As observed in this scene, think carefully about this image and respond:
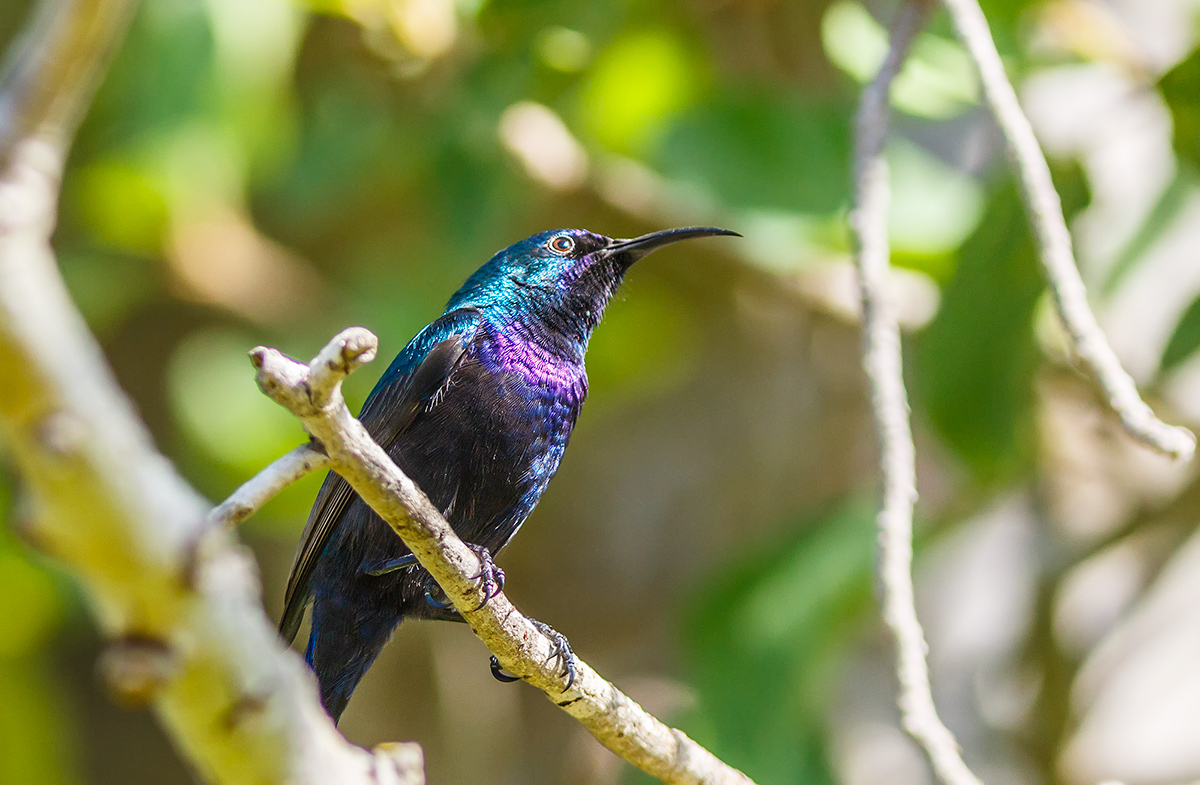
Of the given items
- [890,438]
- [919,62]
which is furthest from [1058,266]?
[919,62]

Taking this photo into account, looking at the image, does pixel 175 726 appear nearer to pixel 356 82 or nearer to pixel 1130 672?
pixel 356 82

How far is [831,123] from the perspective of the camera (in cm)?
443

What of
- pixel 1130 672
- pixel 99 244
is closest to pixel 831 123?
pixel 1130 672

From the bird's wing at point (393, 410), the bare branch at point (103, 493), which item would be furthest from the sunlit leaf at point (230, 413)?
the bare branch at point (103, 493)

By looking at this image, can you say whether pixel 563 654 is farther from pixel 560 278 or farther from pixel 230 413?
pixel 230 413

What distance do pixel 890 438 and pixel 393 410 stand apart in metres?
1.14

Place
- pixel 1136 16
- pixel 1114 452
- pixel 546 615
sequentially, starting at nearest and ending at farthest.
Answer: pixel 1114 452, pixel 1136 16, pixel 546 615

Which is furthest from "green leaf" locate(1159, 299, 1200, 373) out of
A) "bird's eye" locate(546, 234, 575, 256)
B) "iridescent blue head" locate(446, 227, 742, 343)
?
"bird's eye" locate(546, 234, 575, 256)

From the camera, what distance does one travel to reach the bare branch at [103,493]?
92 cm

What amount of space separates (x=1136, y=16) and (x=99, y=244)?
4947 millimetres

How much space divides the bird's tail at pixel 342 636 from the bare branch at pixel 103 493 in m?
1.72

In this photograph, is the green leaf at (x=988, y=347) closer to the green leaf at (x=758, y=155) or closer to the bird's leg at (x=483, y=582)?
the green leaf at (x=758, y=155)

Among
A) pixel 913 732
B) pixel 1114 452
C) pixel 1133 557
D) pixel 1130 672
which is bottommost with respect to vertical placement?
pixel 1130 672

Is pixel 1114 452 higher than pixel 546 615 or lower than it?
higher
